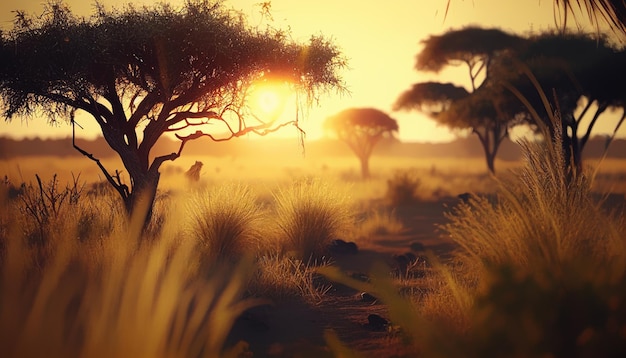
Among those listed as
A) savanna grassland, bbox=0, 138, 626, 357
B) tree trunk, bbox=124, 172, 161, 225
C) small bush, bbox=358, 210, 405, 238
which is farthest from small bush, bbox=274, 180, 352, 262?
small bush, bbox=358, 210, 405, 238

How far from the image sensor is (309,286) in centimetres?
800

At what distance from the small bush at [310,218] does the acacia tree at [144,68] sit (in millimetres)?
1515

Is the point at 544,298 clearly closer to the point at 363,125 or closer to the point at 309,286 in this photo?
the point at 309,286

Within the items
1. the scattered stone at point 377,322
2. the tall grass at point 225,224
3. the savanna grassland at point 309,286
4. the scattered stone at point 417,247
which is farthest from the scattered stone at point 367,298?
the scattered stone at point 417,247

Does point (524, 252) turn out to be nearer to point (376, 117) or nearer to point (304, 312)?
point (304, 312)

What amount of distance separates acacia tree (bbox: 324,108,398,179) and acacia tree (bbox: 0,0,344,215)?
86.5ft

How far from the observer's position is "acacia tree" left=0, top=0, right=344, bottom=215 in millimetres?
9320

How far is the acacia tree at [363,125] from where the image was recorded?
3766cm

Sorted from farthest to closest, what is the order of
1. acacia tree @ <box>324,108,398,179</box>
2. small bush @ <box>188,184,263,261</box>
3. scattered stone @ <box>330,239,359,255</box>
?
acacia tree @ <box>324,108,398,179</box> → scattered stone @ <box>330,239,359,255</box> → small bush @ <box>188,184,263,261</box>

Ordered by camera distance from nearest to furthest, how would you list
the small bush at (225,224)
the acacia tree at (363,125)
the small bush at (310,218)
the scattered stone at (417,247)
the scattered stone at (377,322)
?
the scattered stone at (377,322) < the small bush at (225,224) < the small bush at (310,218) < the scattered stone at (417,247) < the acacia tree at (363,125)

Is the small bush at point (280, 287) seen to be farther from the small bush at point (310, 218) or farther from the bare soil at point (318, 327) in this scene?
the small bush at point (310, 218)

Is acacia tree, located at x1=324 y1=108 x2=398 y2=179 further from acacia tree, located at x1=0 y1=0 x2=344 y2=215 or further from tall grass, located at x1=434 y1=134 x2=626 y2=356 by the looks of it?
tall grass, located at x1=434 y1=134 x2=626 y2=356

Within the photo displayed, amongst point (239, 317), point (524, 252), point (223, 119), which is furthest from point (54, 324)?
point (223, 119)

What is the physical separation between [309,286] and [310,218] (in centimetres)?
354
